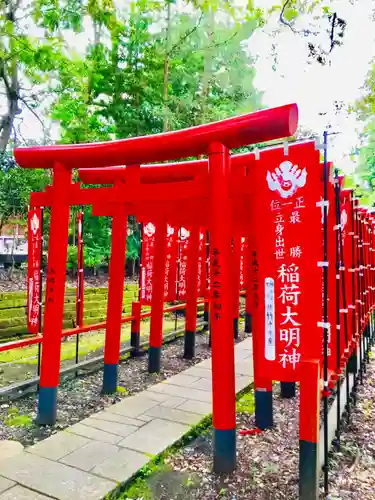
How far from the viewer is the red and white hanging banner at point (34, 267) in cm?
591

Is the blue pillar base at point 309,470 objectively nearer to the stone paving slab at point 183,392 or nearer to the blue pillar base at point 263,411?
the blue pillar base at point 263,411

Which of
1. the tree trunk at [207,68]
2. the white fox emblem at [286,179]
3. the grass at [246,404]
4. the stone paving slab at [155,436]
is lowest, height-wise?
the grass at [246,404]

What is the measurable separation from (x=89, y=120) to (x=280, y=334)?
43.8 feet

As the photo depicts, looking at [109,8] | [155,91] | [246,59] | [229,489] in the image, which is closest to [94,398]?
[229,489]

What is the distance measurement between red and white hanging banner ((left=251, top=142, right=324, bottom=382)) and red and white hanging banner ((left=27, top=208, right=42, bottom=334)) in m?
3.54

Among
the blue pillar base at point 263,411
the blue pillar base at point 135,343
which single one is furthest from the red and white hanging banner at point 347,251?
the blue pillar base at point 135,343

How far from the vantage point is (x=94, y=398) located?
5.94 m

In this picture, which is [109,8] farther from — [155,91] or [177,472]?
[155,91]

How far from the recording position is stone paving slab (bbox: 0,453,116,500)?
3.47 m

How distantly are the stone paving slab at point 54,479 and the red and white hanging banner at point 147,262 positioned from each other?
4.28 metres

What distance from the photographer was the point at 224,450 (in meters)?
3.95

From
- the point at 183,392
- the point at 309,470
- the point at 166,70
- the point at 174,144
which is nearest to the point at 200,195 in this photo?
the point at 174,144

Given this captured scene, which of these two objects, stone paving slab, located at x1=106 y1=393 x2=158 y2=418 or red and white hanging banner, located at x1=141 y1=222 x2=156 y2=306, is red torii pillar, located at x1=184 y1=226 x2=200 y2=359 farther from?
stone paving slab, located at x1=106 y1=393 x2=158 y2=418

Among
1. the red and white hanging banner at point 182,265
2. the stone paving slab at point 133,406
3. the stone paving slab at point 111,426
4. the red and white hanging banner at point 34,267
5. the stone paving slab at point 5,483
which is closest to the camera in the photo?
the stone paving slab at point 5,483
